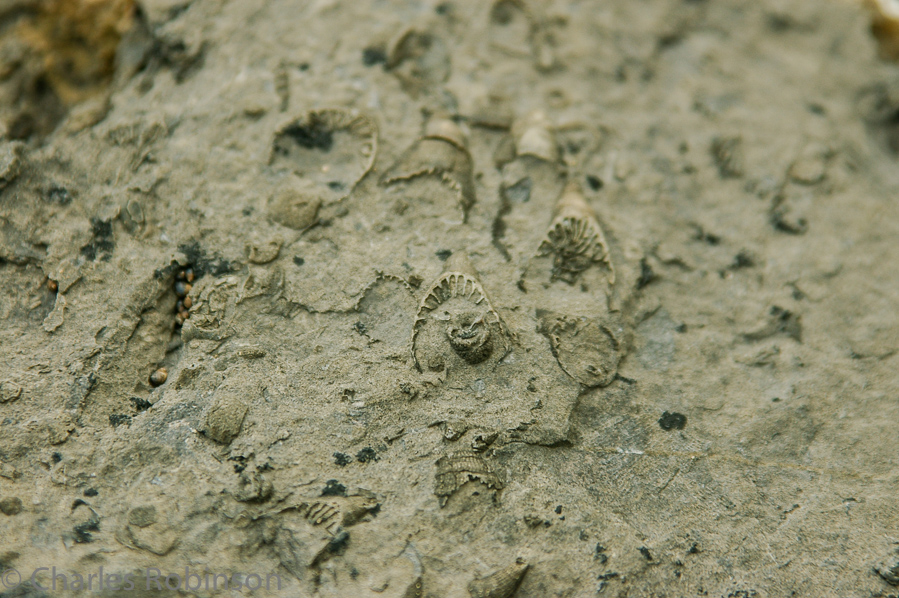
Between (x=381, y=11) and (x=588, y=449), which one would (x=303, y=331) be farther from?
(x=381, y=11)

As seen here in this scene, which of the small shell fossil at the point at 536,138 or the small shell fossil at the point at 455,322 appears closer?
the small shell fossil at the point at 455,322

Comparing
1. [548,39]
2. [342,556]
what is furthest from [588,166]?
[342,556]

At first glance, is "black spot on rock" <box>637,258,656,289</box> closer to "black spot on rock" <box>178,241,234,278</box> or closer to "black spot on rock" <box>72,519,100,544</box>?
"black spot on rock" <box>178,241,234,278</box>

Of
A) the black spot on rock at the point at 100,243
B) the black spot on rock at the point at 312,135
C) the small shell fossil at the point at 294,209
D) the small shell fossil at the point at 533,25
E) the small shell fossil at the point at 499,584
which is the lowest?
the small shell fossil at the point at 499,584

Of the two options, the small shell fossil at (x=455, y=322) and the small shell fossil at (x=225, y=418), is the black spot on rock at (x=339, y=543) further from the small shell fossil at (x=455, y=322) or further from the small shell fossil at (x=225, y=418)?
the small shell fossil at (x=455, y=322)

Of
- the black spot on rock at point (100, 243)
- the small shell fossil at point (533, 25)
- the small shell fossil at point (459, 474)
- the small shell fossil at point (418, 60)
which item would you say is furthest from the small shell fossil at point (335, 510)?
the small shell fossil at point (533, 25)

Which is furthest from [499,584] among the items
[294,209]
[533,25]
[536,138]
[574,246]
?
[533,25]
